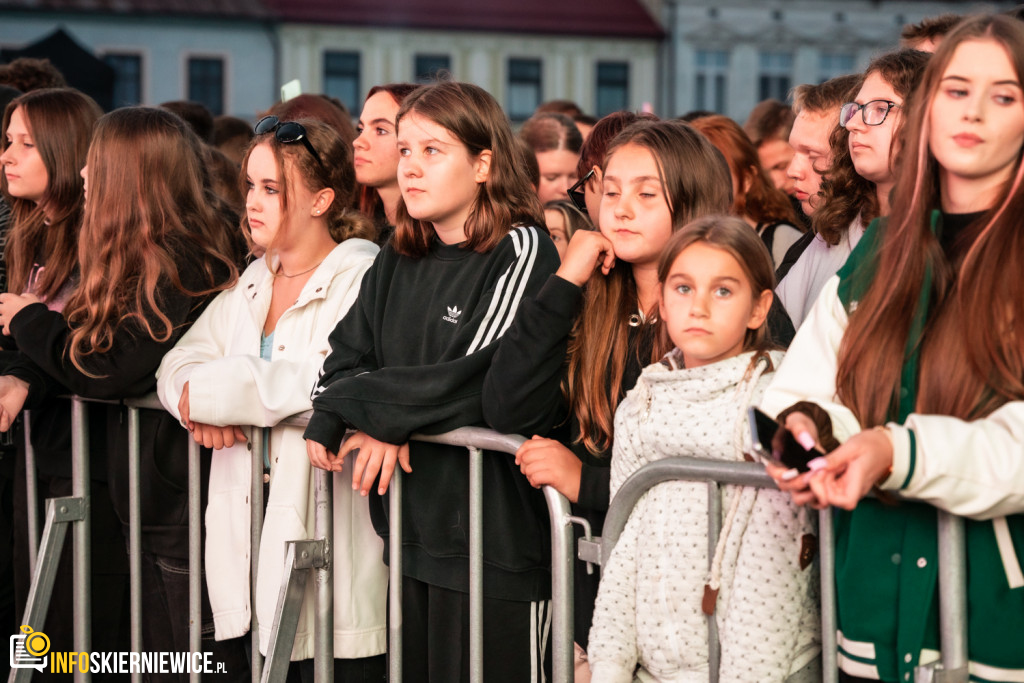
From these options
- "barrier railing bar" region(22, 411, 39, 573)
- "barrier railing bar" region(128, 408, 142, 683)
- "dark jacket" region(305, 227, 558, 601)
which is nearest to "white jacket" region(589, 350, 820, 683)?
"dark jacket" region(305, 227, 558, 601)

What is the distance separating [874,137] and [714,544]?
4.90 feet

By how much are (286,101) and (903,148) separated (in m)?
3.64

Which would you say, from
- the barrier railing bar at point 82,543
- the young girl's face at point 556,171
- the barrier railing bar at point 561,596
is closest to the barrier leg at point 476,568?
the barrier railing bar at point 561,596

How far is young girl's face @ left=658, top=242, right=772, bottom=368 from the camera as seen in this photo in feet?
9.38

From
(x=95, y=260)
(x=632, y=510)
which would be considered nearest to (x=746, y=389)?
(x=632, y=510)

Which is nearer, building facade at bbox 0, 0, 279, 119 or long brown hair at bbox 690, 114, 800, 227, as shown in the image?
long brown hair at bbox 690, 114, 800, 227

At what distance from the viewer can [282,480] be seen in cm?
402

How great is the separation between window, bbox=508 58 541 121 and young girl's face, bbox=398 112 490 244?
116ft

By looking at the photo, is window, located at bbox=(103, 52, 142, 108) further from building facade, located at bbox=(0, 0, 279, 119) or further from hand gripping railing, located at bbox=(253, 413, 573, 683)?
hand gripping railing, located at bbox=(253, 413, 573, 683)

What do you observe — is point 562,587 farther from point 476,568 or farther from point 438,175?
point 438,175

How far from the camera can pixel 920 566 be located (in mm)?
2500

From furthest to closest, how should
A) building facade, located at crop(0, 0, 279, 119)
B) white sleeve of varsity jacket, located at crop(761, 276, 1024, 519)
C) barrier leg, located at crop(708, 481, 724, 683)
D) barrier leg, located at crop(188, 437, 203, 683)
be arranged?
building facade, located at crop(0, 0, 279, 119) → barrier leg, located at crop(188, 437, 203, 683) → barrier leg, located at crop(708, 481, 724, 683) → white sleeve of varsity jacket, located at crop(761, 276, 1024, 519)

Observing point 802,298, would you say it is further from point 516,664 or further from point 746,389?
point 516,664

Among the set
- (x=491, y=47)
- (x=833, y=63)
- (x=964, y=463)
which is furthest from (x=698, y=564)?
(x=833, y=63)
